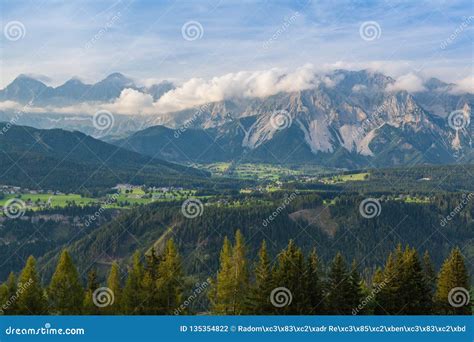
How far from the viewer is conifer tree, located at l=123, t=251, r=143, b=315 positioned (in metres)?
46.2

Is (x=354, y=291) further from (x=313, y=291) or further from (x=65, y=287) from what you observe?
(x=65, y=287)

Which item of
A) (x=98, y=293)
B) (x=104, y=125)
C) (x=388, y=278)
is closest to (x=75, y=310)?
(x=98, y=293)

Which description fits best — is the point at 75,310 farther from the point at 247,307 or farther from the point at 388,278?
the point at 388,278

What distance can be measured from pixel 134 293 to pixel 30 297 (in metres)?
9.11

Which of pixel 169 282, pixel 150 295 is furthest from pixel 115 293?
pixel 169 282

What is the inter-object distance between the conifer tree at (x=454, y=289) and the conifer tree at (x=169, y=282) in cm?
2436

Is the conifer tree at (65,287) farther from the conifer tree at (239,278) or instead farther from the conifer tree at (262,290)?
the conifer tree at (262,290)

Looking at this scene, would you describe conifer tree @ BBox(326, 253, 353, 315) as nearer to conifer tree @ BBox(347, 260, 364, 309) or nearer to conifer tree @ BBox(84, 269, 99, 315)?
conifer tree @ BBox(347, 260, 364, 309)

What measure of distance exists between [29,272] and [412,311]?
34.3 metres

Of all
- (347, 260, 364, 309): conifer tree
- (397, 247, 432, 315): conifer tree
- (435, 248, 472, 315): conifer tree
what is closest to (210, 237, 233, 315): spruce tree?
(347, 260, 364, 309): conifer tree

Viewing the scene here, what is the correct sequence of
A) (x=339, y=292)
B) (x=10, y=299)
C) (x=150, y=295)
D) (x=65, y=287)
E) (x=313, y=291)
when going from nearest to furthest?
(x=313, y=291) < (x=150, y=295) < (x=10, y=299) < (x=339, y=292) < (x=65, y=287)

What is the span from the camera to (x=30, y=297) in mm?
46969

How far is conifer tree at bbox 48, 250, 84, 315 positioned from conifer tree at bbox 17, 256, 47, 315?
128cm

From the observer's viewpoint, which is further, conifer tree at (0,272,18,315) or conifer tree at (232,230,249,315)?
conifer tree at (232,230,249,315)
